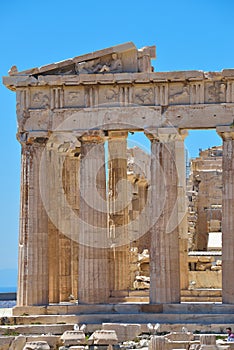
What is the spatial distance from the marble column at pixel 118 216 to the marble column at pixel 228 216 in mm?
7105

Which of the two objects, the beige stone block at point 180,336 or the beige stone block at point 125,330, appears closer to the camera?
the beige stone block at point 180,336

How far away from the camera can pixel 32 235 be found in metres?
47.7

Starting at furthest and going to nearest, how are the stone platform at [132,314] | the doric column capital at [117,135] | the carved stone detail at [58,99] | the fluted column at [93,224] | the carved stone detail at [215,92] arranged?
1. the doric column capital at [117,135]
2. the carved stone detail at [58,99]
3. the fluted column at [93,224]
4. the carved stone detail at [215,92]
5. the stone platform at [132,314]

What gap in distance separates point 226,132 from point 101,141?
18.2 feet

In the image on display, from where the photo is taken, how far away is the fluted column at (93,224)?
155 feet

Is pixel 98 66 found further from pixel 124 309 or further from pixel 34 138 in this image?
pixel 124 309

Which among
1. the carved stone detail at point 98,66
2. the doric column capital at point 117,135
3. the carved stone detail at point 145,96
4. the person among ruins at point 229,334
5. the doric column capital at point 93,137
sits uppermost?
the carved stone detail at point 98,66

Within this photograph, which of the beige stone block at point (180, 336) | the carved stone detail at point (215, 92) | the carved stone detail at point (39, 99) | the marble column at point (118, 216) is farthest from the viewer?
the marble column at point (118, 216)

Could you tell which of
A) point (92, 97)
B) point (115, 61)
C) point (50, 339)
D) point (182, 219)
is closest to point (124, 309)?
point (50, 339)

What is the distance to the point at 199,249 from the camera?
6512 cm

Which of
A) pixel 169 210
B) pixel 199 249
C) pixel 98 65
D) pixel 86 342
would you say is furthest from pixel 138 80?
pixel 199 249

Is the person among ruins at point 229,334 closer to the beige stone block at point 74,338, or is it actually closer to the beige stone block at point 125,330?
the beige stone block at point 125,330

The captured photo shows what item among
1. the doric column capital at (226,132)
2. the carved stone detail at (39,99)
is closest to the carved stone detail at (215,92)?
the doric column capital at (226,132)

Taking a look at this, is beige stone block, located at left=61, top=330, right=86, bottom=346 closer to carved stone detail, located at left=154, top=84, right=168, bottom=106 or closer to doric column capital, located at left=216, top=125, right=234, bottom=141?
doric column capital, located at left=216, top=125, right=234, bottom=141
